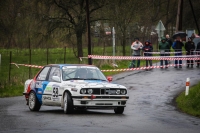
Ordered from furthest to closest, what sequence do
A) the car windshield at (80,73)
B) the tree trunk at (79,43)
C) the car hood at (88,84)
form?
1. the tree trunk at (79,43)
2. the car windshield at (80,73)
3. the car hood at (88,84)

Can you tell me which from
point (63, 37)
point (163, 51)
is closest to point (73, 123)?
point (163, 51)

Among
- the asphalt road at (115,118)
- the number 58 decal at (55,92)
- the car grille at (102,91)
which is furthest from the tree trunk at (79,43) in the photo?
the car grille at (102,91)

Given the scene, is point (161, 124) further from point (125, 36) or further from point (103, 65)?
point (125, 36)

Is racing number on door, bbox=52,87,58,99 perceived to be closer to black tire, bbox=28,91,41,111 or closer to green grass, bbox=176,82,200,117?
black tire, bbox=28,91,41,111

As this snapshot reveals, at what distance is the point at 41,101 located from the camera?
18.4 meters

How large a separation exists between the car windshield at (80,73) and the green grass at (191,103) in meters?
3.05

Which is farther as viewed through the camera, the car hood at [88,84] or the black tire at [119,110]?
the black tire at [119,110]

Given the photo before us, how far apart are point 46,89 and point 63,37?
34.5 meters

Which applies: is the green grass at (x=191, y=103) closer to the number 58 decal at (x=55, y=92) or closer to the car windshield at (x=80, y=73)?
the car windshield at (x=80, y=73)

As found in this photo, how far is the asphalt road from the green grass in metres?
0.29

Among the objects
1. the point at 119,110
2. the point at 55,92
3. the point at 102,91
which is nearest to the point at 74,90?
the point at 102,91

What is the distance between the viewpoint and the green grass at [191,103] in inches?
770

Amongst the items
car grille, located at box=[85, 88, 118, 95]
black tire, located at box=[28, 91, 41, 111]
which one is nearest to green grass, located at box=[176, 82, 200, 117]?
car grille, located at box=[85, 88, 118, 95]

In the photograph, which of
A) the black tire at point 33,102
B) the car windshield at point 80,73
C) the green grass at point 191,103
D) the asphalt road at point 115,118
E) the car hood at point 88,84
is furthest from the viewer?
the green grass at point 191,103
